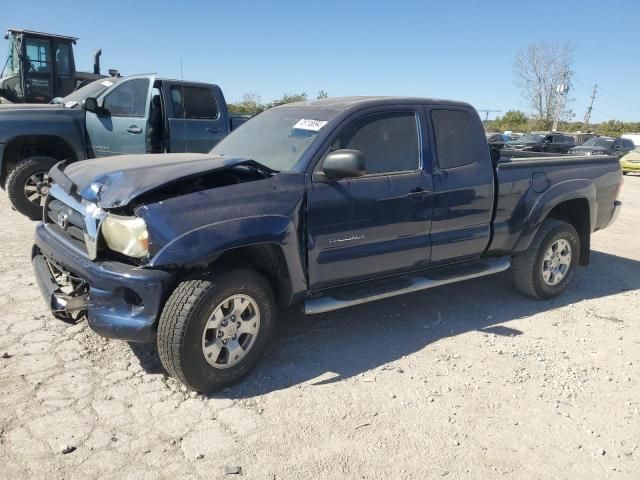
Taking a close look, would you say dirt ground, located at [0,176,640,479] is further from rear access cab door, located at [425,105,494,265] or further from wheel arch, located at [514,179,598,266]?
wheel arch, located at [514,179,598,266]

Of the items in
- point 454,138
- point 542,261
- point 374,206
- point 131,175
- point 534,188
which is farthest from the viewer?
point 542,261

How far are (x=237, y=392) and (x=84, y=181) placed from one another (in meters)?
1.71

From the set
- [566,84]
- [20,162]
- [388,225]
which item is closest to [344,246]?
[388,225]

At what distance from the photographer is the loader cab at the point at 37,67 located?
1154 centimetres

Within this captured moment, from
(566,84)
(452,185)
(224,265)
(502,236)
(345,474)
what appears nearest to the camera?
(345,474)

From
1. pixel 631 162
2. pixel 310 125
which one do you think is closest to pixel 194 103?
pixel 310 125

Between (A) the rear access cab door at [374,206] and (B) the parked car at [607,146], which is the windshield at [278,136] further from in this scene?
(B) the parked car at [607,146]

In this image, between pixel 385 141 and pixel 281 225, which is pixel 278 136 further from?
pixel 281 225

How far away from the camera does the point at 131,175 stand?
3092 millimetres

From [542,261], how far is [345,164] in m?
2.63

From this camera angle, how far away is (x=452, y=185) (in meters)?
4.14

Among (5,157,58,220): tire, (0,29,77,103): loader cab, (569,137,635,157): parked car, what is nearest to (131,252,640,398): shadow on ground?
(5,157,58,220): tire

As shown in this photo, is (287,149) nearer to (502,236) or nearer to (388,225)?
(388,225)

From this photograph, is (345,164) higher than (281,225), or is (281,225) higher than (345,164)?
(345,164)
